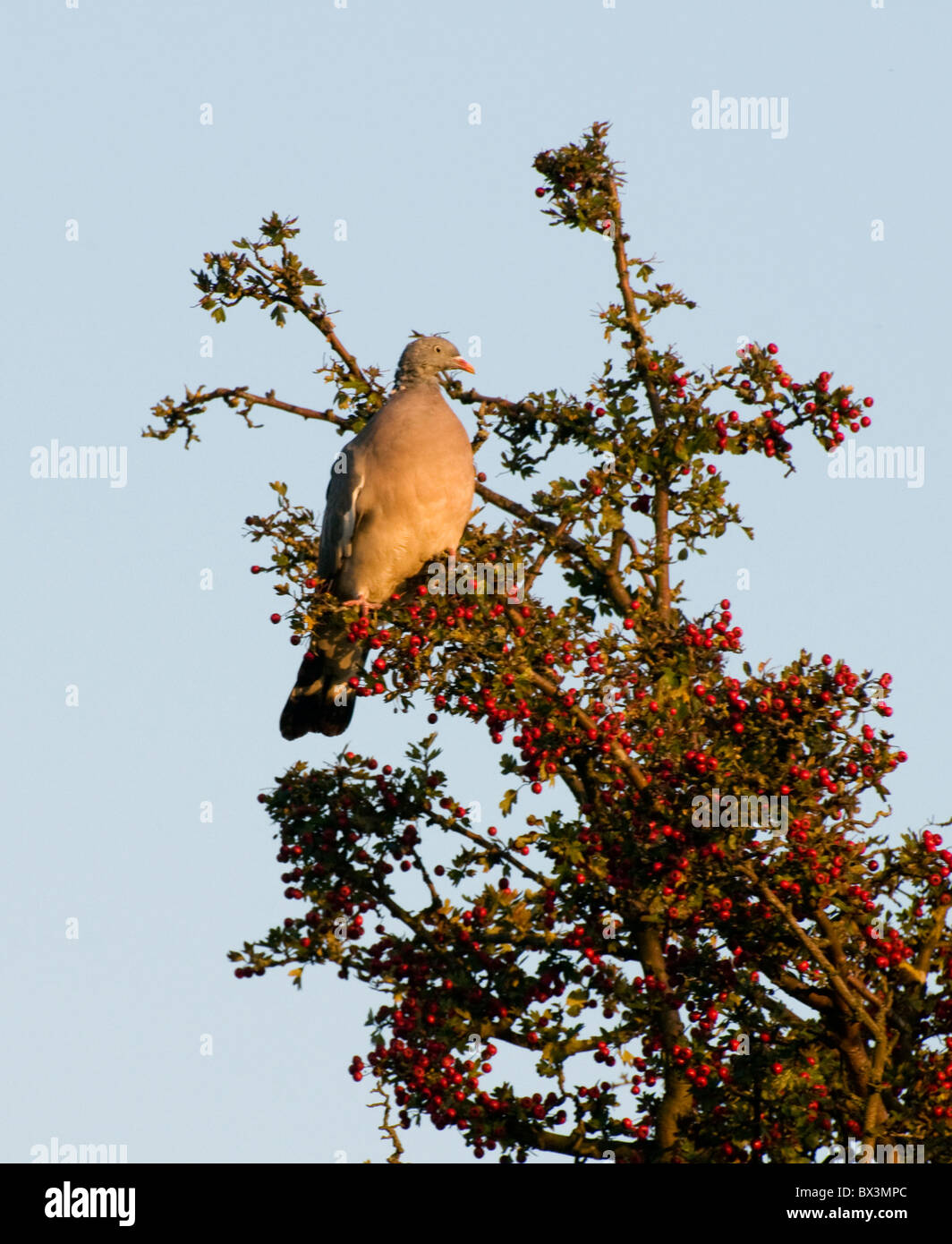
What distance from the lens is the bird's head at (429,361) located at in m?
12.8

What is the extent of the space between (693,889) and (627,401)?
2.63m

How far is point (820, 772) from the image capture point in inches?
375

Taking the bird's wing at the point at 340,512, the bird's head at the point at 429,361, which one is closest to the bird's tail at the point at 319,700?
the bird's wing at the point at 340,512

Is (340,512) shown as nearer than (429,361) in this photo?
Yes

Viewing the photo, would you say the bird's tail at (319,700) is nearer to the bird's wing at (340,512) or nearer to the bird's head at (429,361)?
the bird's wing at (340,512)

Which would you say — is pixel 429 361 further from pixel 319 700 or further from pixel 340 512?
pixel 319 700

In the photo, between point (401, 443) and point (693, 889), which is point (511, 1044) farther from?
point (401, 443)

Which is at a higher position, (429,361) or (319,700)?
(429,361)

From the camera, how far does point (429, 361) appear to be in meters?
12.8

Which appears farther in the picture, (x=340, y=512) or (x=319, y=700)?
(x=319, y=700)

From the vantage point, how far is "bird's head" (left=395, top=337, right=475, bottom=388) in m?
12.8

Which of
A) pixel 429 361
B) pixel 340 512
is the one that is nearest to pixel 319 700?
pixel 340 512

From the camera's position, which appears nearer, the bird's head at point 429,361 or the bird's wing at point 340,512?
the bird's wing at point 340,512
